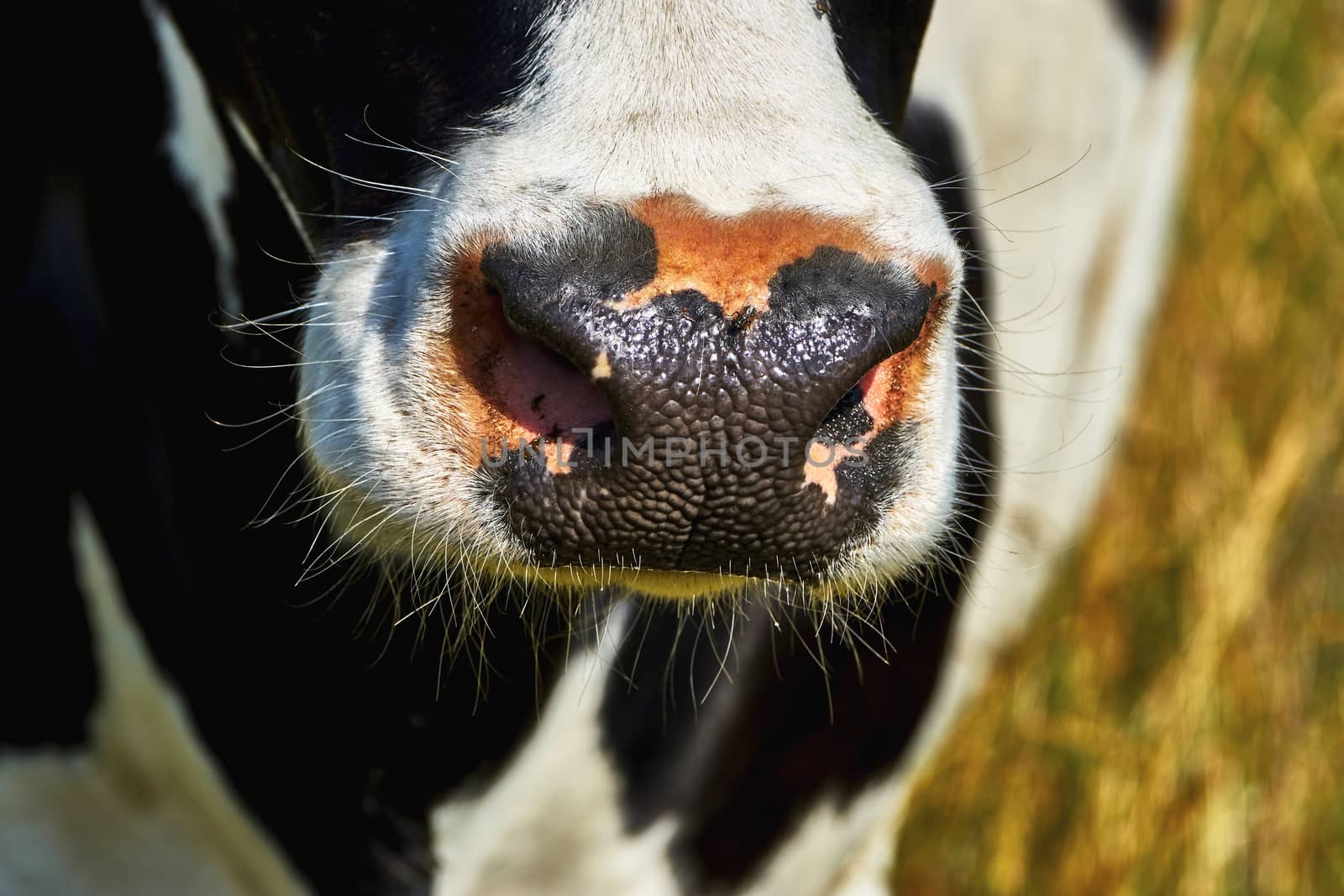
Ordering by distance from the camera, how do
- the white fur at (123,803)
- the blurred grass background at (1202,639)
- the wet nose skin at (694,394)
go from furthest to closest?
the blurred grass background at (1202,639) → the white fur at (123,803) → the wet nose skin at (694,394)

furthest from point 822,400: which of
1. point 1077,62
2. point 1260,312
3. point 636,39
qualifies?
point 1260,312

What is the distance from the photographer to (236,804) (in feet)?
6.56

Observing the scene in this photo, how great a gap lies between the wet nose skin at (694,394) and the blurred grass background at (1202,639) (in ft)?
4.77

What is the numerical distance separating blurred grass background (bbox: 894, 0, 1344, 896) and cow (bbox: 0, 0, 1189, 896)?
6.5 inches

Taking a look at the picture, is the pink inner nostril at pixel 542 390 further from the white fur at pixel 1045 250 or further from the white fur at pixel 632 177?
the white fur at pixel 1045 250

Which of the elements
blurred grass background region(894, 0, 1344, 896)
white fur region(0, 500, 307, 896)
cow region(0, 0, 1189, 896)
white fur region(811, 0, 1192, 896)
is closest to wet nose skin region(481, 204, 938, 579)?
cow region(0, 0, 1189, 896)

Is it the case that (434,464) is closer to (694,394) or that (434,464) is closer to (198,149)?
(694,394)

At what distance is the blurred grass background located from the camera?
8.50ft

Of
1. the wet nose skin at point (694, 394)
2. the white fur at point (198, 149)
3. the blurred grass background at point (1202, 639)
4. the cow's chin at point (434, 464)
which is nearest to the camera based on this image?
the wet nose skin at point (694, 394)

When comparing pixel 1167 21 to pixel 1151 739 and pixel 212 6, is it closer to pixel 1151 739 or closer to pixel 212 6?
pixel 1151 739

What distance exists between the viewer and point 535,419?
1.27 meters

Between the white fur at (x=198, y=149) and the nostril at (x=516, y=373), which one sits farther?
the white fur at (x=198, y=149)

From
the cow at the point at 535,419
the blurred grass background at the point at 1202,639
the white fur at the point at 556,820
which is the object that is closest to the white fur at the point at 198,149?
the cow at the point at 535,419

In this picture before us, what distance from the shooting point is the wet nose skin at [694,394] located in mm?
1220
